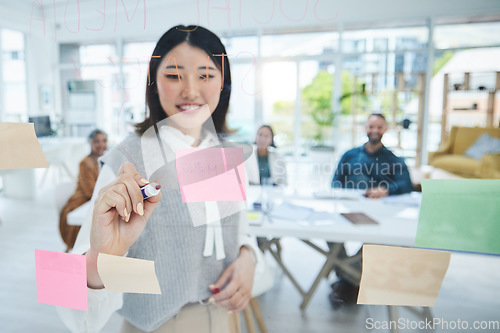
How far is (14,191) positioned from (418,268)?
1027mm

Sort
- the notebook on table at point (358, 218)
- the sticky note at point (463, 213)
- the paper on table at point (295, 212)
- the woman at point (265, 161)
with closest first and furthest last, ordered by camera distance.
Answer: the sticky note at point (463, 213) < the woman at point (265, 161) < the notebook on table at point (358, 218) < the paper on table at point (295, 212)

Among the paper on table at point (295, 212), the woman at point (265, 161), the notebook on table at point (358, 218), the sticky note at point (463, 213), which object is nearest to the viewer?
the sticky note at point (463, 213)

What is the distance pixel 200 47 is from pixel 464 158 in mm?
576

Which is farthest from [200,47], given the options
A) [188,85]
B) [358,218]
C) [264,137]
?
[358,218]

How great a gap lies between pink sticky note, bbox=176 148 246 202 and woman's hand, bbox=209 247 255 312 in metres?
0.14

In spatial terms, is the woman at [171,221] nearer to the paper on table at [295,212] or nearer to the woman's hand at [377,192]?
the woman's hand at [377,192]

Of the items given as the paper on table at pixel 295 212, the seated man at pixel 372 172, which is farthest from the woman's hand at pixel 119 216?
the paper on table at pixel 295 212

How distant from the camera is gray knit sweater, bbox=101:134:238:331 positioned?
556mm

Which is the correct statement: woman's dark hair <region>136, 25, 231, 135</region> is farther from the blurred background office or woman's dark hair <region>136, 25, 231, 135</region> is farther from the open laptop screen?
the open laptop screen

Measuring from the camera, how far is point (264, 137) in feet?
1.98

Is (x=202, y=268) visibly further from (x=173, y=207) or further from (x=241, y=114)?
(x=241, y=114)

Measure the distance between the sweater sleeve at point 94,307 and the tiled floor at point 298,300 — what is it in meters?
0.02

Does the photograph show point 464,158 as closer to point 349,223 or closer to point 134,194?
point 349,223

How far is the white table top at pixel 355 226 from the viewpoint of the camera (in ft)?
1.95
